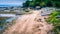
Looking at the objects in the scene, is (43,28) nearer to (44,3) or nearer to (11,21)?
(11,21)

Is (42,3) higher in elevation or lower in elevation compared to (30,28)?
lower

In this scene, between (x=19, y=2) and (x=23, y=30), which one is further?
(x=19, y=2)

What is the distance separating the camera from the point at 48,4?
991cm

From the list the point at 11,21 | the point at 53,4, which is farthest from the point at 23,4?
the point at 11,21

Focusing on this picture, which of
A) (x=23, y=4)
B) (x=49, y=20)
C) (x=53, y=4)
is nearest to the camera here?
(x=49, y=20)

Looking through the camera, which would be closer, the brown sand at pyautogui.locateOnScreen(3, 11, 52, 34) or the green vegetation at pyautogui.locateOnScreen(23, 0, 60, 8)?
the brown sand at pyautogui.locateOnScreen(3, 11, 52, 34)

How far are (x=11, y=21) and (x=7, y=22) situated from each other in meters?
0.15

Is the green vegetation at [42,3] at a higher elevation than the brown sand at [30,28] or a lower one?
lower

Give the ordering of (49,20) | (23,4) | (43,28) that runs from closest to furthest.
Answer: (43,28) → (49,20) → (23,4)

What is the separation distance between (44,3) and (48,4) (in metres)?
0.25

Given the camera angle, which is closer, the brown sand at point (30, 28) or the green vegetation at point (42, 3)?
the brown sand at point (30, 28)

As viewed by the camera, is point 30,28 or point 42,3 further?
point 42,3

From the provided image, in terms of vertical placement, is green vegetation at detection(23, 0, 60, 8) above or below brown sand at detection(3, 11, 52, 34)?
below

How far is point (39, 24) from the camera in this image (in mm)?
5047
